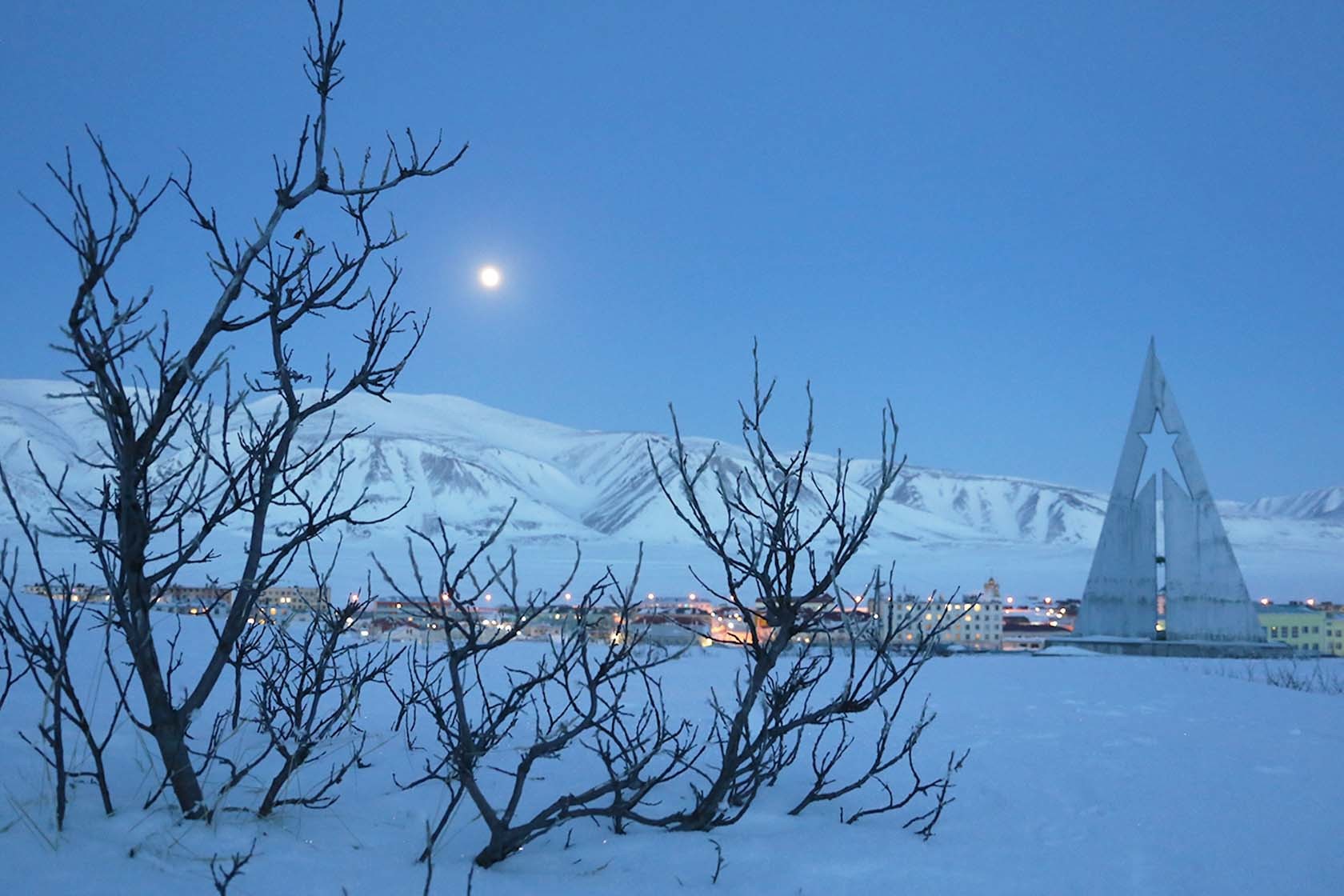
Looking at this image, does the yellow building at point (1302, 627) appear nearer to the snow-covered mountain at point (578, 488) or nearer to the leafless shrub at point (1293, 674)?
the leafless shrub at point (1293, 674)

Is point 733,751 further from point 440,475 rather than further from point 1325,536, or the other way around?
point 1325,536

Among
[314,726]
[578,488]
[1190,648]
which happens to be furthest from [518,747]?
[578,488]

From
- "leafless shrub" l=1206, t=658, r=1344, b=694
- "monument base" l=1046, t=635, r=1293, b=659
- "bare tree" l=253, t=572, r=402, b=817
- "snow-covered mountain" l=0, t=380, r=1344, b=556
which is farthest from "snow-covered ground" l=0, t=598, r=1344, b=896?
"snow-covered mountain" l=0, t=380, r=1344, b=556

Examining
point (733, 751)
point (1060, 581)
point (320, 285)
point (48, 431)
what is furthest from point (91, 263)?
point (48, 431)

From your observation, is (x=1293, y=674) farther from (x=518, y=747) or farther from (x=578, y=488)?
(x=578, y=488)

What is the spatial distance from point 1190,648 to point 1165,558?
1.26 metres

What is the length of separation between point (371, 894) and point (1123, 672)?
24.1ft

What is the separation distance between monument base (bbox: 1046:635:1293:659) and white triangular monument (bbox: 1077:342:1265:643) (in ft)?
0.43

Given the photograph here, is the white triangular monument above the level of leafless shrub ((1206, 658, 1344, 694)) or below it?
above

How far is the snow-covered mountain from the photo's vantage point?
6269cm

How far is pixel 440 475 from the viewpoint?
248 ft

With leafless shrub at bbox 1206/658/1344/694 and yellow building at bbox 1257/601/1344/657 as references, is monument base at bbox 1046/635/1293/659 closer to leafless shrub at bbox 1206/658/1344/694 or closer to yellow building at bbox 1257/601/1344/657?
leafless shrub at bbox 1206/658/1344/694

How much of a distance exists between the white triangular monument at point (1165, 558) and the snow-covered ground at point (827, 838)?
9365 mm

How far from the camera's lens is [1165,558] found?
13242 millimetres
